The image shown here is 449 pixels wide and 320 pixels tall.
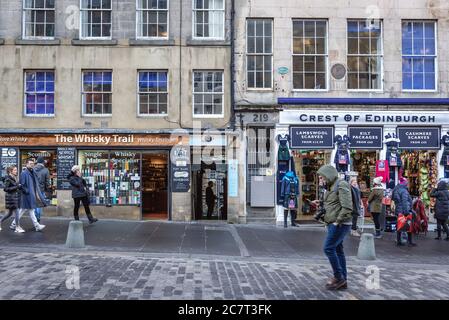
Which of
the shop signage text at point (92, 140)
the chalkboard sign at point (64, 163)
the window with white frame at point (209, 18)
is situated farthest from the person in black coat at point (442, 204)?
the chalkboard sign at point (64, 163)

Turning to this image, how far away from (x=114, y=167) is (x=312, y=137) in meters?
7.42

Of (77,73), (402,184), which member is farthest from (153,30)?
(402,184)

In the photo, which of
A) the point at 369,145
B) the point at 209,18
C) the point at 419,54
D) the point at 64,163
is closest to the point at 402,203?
the point at 369,145

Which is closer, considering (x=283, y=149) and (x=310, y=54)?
(x=283, y=149)

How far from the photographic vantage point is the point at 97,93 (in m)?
17.0

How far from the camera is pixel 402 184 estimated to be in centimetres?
1305

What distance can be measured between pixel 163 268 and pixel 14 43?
12.3 metres

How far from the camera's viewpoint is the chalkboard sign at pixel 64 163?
54.4 ft

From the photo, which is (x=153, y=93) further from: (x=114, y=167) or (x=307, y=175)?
(x=307, y=175)

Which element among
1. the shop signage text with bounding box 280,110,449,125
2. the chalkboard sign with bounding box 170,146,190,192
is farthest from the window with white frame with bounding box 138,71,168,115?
the shop signage text with bounding box 280,110,449,125

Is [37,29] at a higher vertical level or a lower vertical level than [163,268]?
higher

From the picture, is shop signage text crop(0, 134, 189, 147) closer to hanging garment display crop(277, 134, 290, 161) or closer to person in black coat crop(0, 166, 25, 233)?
hanging garment display crop(277, 134, 290, 161)

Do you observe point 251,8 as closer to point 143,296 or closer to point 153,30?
point 153,30

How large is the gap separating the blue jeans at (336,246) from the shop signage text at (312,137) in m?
9.84
